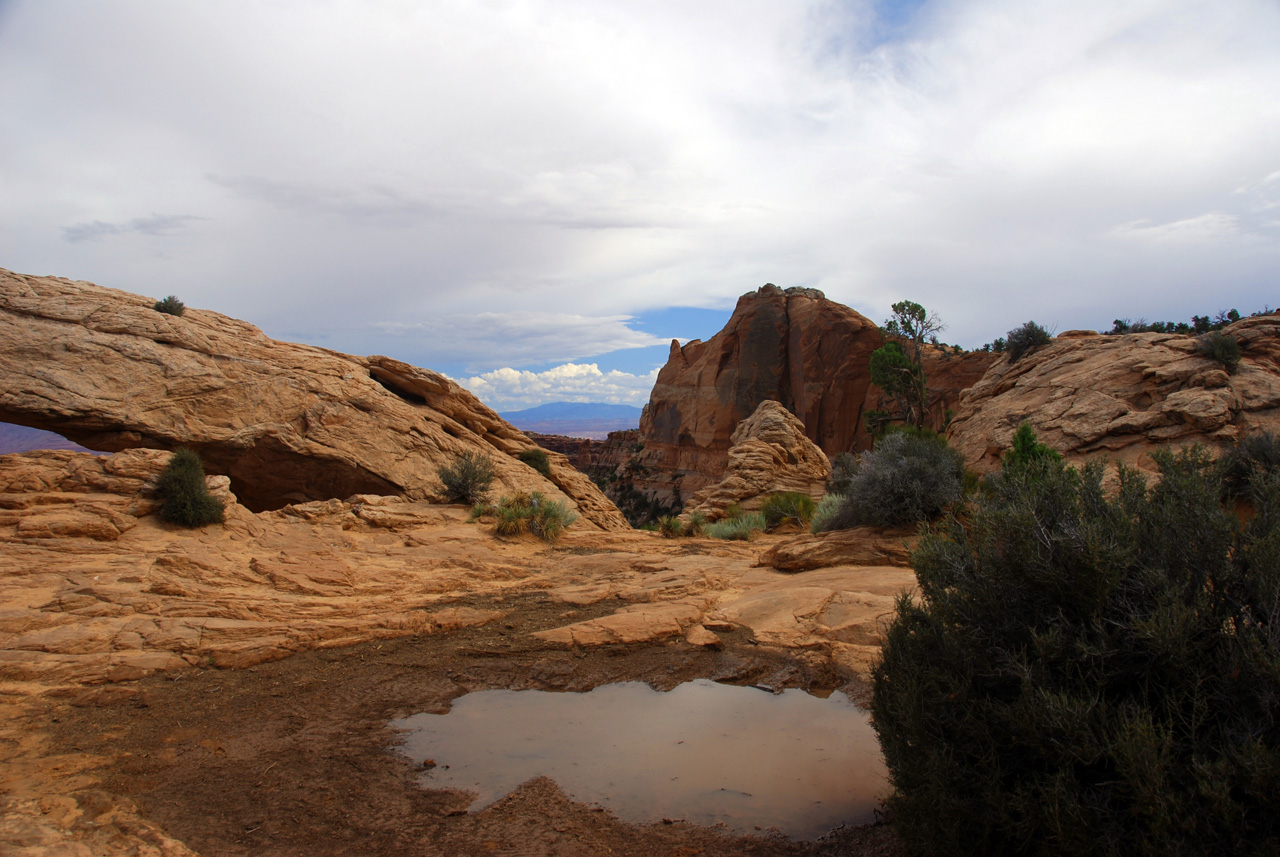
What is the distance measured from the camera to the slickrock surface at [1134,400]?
1413cm

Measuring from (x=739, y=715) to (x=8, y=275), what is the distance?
64.4 ft

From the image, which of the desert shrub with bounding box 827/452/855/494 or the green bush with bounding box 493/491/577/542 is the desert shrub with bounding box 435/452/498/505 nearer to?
the green bush with bounding box 493/491/577/542

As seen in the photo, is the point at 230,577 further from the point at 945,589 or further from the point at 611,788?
the point at 945,589

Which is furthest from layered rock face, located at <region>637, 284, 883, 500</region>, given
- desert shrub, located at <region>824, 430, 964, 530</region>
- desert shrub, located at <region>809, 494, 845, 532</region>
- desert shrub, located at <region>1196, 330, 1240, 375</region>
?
desert shrub, located at <region>824, 430, 964, 530</region>

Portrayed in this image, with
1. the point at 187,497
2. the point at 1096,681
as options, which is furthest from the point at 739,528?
the point at 1096,681

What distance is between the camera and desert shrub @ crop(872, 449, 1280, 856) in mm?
2418

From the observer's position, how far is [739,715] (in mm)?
5461

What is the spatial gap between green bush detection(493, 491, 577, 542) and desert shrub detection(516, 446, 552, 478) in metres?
5.94

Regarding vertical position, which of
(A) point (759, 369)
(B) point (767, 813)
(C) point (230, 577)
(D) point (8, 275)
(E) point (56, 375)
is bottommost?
(B) point (767, 813)

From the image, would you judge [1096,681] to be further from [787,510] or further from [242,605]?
[787,510]

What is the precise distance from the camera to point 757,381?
58.7 meters

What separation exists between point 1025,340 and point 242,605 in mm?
26626

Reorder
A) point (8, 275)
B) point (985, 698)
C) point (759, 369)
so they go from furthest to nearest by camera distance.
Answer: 1. point (759, 369)
2. point (8, 275)
3. point (985, 698)

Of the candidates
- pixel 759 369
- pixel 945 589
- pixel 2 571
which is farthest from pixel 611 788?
pixel 759 369
